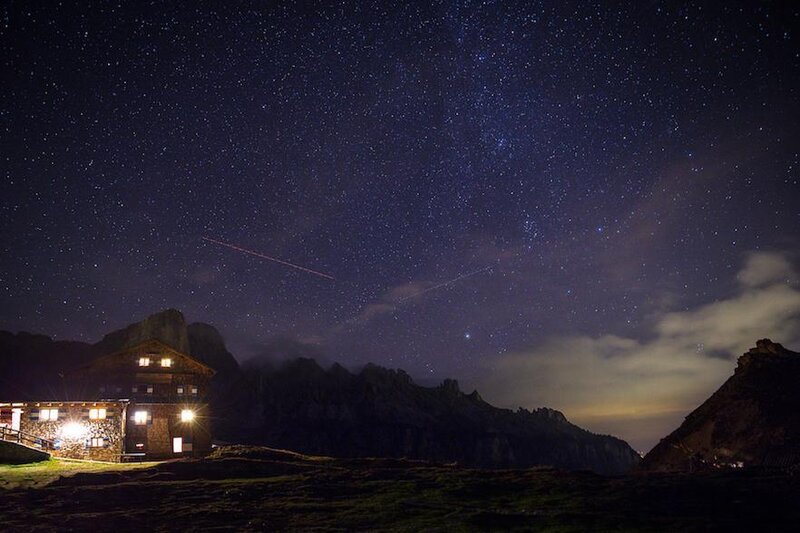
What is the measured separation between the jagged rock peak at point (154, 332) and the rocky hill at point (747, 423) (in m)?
127

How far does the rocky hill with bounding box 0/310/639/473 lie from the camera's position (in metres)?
130

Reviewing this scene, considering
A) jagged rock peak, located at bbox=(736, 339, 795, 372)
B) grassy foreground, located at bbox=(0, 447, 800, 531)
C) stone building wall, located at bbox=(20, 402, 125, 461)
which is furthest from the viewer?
stone building wall, located at bbox=(20, 402, 125, 461)

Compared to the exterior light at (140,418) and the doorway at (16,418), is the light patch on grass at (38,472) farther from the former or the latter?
the exterior light at (140,418)

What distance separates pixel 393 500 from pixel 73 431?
1449 inches

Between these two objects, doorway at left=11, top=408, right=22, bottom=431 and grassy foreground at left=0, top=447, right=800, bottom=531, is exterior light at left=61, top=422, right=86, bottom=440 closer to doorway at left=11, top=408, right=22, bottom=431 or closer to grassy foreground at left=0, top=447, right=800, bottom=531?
doorway at left=11, top=408, right=22, bottom=431

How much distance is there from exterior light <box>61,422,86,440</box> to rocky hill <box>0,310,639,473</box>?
264 feet

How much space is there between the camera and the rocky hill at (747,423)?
34.2 metres

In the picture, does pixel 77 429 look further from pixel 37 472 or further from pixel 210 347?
pixel 210 347

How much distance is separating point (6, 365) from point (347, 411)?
94.1m

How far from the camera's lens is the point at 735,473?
28.1 m

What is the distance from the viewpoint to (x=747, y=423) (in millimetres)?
37062

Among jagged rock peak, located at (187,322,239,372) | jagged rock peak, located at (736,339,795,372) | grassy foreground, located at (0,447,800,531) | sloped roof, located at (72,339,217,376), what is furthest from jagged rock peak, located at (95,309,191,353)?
jagged rock peak, located at (736,339,795,372)

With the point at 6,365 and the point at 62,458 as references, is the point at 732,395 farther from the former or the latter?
the point at 6,365

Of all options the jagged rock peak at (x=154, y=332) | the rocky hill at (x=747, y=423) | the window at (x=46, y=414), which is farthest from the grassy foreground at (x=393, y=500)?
the jagged rock peak at (x=154, y=332)
